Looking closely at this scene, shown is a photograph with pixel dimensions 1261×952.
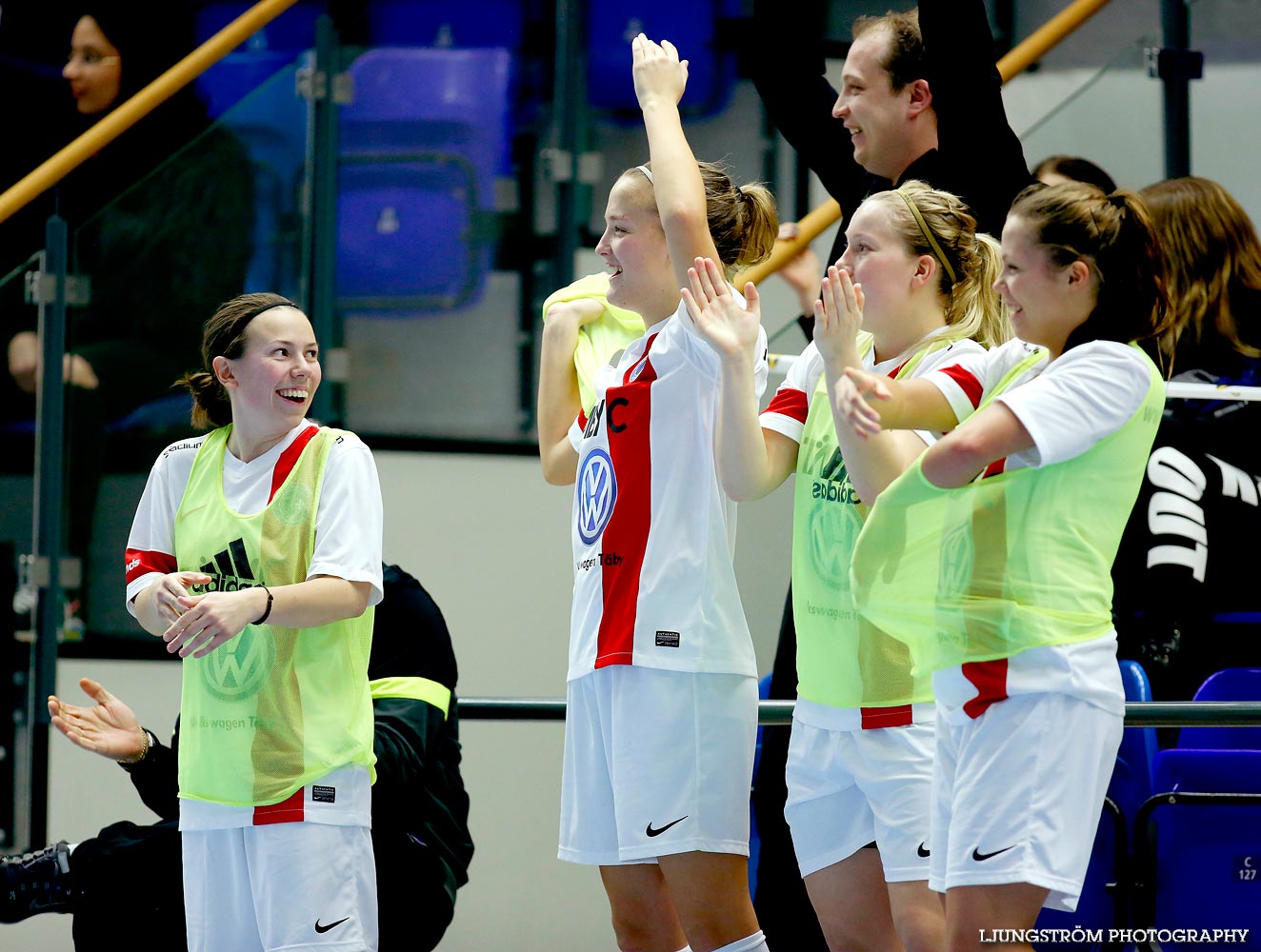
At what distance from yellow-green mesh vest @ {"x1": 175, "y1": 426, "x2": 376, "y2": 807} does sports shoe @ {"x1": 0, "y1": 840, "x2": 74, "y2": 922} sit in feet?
3.32

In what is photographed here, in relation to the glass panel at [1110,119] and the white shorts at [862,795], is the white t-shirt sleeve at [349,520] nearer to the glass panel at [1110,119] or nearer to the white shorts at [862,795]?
the white shorts at [862,795]

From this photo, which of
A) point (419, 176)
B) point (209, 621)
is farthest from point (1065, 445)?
point (419, 176)

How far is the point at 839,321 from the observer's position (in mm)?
2123

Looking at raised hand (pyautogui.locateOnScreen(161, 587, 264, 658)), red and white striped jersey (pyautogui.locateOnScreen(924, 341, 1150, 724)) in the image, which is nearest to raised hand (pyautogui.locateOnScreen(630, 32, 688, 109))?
red and white striped jersey (pyautogui.locateOnScreen(924, 341, 1150, 724))

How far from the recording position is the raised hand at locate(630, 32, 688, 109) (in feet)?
8.20

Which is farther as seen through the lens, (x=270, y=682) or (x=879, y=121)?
(x=879, y=121)

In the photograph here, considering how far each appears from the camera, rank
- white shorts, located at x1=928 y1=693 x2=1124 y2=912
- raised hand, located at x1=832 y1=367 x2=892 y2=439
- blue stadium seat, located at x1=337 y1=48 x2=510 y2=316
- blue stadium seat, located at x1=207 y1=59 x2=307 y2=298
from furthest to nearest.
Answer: blue stadium seat, located at x1=337 y1=48 x2=510 y2=316 < blue stadium seat, located at x1=207 y1=59 x2=307 y2=298 < raised hand, located at x1=832 y1=367 x2=892 y2=439 < white shorts, located at x1=928 y1=693 x2=1124 y2=912

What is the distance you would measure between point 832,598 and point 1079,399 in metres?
0.50

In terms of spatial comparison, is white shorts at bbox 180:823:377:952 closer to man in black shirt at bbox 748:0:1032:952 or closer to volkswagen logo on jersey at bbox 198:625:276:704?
volkswagen logo on jersey at bbox 198:625:276:704

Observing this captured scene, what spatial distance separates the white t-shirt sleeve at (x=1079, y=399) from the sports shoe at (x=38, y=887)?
88.1 inches

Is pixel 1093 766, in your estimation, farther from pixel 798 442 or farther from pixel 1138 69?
pixel 1138 69

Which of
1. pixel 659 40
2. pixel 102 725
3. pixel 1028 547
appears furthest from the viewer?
pixel 659 40

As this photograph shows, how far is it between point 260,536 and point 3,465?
1700 mm

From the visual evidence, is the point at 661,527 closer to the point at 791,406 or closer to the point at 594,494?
the point at 594,494
